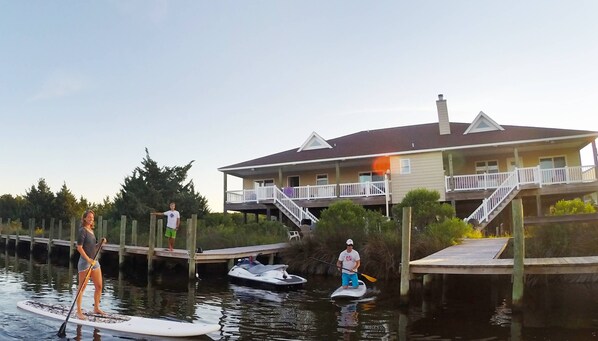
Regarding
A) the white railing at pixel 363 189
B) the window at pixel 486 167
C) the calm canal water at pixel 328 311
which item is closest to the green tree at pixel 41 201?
the calm canal water at pixel 328 311

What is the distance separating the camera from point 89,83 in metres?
21.0

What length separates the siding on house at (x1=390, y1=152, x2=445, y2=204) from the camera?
1019 inches

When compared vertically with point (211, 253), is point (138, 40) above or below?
above

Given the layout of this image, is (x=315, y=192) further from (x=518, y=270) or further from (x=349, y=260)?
(x=518, y=270)

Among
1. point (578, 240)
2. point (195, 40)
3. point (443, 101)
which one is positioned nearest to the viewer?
point (578, 240)

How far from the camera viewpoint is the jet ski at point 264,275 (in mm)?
13983

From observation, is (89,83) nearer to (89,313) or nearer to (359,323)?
(89,313)

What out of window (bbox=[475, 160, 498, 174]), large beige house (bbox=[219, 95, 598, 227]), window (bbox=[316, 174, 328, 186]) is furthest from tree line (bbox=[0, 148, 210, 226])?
window (bbox=[475, 160, 498, 174])

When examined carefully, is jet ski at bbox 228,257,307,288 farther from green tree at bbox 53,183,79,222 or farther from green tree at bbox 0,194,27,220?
green tree at bbox 0,194,27,220

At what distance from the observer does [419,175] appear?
26.4 metres

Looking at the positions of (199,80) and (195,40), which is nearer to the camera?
(195,40)

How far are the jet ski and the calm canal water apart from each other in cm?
34

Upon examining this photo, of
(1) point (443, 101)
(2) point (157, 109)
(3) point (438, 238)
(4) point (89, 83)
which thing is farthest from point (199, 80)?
(1) point (443, 101)

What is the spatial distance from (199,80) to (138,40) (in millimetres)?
3619
